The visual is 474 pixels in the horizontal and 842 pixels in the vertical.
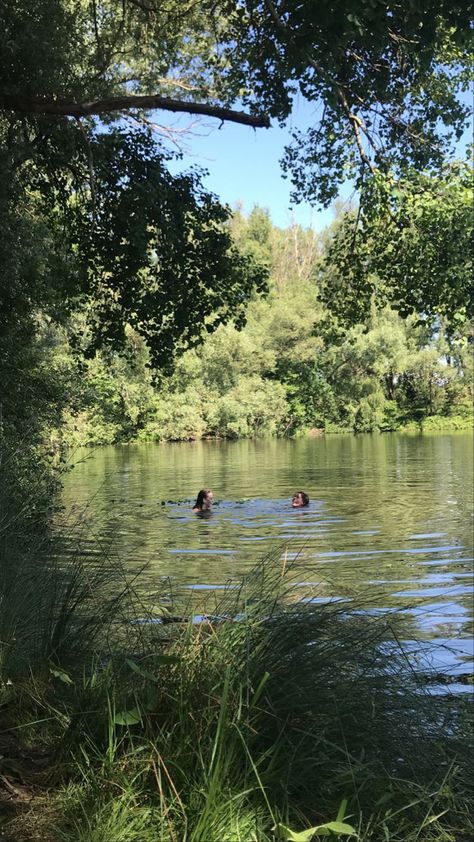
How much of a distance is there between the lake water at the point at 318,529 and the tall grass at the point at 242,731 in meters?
0.53

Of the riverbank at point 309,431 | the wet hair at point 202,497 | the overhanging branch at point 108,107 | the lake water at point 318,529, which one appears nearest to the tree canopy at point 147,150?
the overhanging branch at point 108,107

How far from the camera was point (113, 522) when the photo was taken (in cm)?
511

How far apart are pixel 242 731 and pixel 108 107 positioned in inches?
286

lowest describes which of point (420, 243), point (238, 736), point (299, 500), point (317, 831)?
point (299, 500)

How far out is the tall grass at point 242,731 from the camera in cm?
217

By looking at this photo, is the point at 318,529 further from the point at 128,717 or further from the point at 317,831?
the point at 317,831

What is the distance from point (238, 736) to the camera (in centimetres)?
234

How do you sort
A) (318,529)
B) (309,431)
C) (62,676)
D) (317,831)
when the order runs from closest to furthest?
1. (317,831)
2. (62,676)
3. (318,529)
4. (309,431)

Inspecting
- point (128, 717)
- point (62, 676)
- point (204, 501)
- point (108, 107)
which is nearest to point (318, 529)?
point (204, 501)

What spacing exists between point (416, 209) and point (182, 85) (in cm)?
733

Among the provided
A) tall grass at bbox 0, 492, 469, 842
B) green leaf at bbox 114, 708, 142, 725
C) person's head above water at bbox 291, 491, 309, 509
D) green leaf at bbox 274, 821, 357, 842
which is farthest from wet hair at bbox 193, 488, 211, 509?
green leaf at bbox 274, 821, 357, 842

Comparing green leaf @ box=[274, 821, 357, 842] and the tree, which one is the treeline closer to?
the tree

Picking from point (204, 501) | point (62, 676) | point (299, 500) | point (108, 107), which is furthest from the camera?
point (299, 500)

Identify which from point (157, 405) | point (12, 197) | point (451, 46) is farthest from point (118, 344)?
point (157, 405)
